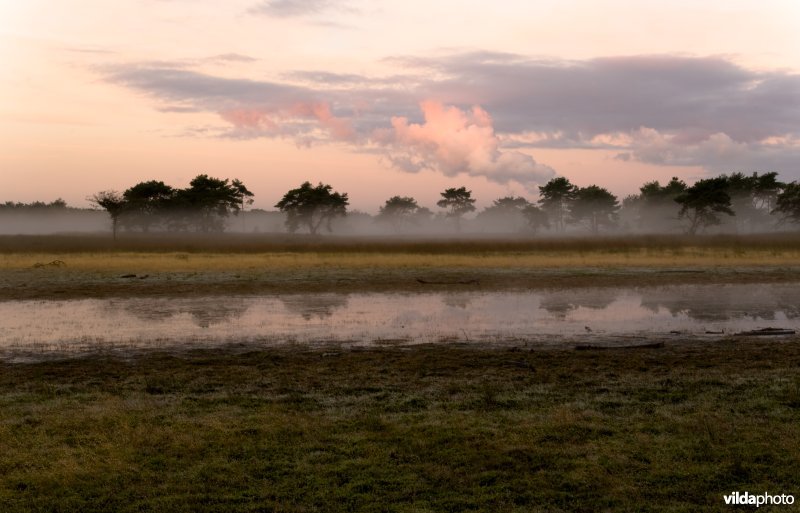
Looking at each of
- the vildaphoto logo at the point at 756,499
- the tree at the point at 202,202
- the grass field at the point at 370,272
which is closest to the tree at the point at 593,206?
the tree at the point at 202,202

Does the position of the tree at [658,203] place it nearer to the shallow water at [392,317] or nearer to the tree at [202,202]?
the tree at [202,202]

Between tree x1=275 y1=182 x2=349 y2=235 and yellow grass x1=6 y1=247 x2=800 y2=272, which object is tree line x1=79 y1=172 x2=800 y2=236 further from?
yellow grass x1=6 y1=247 x2=800 y2=272

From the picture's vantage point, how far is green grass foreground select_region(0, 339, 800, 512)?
23.3 feet

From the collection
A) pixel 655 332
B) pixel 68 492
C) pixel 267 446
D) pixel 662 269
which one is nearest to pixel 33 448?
pixel 68 492

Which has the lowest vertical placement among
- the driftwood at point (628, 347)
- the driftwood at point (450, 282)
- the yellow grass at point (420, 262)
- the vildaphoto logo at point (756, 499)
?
the vildaphoto logo at point (756, 499)

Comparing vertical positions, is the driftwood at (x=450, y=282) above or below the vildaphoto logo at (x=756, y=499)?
above

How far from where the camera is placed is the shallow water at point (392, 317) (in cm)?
1761

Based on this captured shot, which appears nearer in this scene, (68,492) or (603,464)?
(68,492)

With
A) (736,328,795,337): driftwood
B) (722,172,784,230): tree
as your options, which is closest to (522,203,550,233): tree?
(722,172,784,230): tree

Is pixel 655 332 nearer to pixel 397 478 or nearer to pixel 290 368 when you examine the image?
pixel 290 368

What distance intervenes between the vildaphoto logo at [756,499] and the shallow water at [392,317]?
9.91m

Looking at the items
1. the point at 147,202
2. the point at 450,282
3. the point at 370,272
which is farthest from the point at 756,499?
the point at 147,202

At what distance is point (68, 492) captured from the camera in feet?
23.9

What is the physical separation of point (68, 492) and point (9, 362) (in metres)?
8.33
